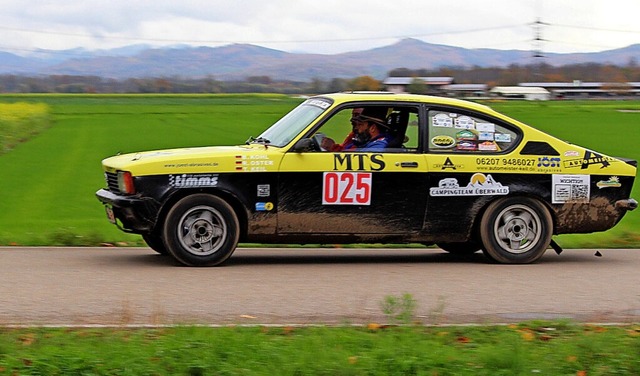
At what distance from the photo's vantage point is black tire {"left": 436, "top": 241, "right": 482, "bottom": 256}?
1171 centimetres

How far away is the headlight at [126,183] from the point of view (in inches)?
393

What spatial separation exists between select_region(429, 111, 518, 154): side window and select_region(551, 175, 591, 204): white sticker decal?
62 cm

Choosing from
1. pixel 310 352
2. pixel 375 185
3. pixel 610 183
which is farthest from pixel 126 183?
pixel 610 183

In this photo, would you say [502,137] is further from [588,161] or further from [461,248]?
[461,248]

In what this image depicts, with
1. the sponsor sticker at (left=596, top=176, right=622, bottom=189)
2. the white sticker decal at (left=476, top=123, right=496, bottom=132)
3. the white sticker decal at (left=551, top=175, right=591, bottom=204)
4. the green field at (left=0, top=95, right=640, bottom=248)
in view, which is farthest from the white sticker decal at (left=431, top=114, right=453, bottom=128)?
the green field at (left=0, top=95, right=640, bottom=248)

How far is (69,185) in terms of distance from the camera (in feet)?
75.9

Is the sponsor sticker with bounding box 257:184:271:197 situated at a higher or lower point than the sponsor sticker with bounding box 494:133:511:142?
lower

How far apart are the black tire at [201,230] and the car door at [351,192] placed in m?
0.52

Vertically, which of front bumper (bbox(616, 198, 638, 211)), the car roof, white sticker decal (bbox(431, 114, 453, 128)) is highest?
the car roof

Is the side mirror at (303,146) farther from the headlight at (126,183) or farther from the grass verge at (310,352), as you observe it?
the grass verge at (310,352)

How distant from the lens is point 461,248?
38.7 ft

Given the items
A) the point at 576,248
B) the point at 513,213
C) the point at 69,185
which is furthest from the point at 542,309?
the point at 69,185

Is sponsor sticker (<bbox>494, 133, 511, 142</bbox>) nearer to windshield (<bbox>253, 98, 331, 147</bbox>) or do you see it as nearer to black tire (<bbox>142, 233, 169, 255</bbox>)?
windshield (<bbox>253, 98, 331, 147</bbox>)

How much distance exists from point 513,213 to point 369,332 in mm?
4203
